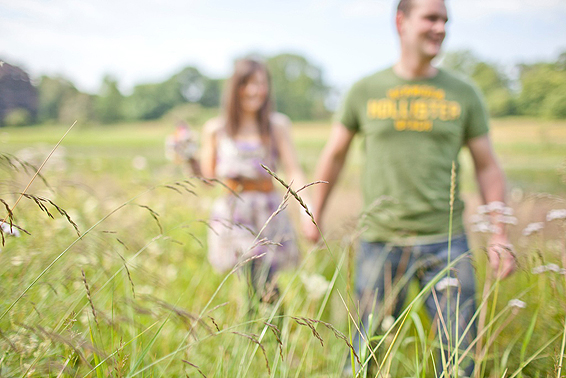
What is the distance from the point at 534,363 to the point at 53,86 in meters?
15.0

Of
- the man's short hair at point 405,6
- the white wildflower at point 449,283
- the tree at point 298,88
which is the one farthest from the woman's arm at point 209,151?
the tree at point 298,88

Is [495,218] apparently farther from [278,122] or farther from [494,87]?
[494,87]

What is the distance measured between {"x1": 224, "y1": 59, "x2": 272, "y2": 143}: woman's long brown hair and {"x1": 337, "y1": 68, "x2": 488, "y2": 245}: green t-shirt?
95cm

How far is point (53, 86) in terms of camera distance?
12758mm

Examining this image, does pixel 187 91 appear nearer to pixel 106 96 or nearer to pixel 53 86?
pixel 106 96

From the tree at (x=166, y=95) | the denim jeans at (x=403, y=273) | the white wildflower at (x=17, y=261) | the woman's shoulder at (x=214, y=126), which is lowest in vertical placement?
the denim jeans at (x=403, y=273)

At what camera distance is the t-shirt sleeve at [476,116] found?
6.82ft

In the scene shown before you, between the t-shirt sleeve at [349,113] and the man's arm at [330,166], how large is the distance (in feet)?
0.11

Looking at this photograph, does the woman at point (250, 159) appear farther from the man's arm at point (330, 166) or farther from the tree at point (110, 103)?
the tree at point (110, 103)

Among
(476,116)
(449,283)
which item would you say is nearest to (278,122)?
(476,116)

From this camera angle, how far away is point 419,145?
206 centimetres

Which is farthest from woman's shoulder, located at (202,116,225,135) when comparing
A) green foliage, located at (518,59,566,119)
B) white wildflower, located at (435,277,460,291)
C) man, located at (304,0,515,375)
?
green foliage, located at (518,59,566,119)

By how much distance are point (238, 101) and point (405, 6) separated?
135cm

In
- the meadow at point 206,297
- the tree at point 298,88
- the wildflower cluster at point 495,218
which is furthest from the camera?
the tree at point 298,88
